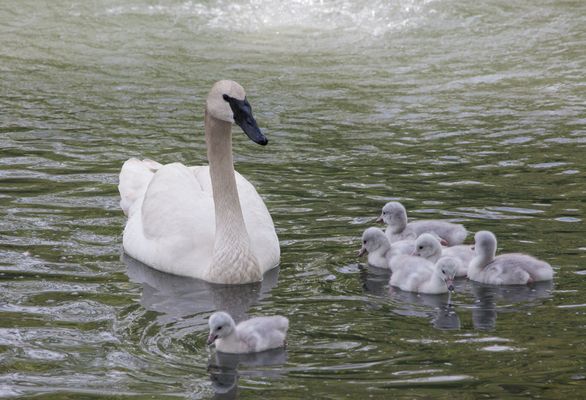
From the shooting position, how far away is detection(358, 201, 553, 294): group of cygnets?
9125 millimetres

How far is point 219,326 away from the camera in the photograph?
25.2ft

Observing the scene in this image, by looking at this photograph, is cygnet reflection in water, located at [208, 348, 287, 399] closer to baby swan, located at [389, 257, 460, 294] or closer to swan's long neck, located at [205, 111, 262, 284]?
baby swan, located at [389, 257, 460, 294]

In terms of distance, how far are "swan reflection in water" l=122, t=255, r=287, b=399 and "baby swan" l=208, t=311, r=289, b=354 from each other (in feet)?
0.14

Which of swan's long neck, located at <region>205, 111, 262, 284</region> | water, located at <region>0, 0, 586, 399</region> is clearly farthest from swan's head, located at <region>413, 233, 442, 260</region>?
swan's long neck, located at <region>205, 111, 262, 284</region>

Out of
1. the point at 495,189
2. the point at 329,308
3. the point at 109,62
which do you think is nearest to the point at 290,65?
the point at 109,62

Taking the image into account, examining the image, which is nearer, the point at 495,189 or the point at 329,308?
the point at 329,308

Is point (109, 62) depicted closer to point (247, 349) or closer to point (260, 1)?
point (260, 1)

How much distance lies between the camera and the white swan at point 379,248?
9766 millimetres

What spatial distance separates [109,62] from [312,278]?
359 inches

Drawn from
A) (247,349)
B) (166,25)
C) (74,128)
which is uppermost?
(166,25)

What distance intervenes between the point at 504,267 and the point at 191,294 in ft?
7.05

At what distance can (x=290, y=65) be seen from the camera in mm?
17656

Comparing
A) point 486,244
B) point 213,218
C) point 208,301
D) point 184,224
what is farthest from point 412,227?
point 208,301

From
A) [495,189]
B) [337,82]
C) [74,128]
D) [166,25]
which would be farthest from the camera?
[166,25]
